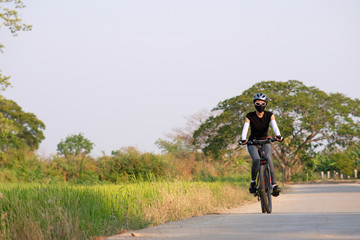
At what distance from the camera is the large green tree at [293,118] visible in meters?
44.7

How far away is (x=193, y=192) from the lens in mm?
15148

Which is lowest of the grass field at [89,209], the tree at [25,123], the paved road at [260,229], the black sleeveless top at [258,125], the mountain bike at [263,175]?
the paved road at [260,229]

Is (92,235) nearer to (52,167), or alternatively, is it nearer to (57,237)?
(57,237)

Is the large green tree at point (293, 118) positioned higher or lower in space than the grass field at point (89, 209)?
higher

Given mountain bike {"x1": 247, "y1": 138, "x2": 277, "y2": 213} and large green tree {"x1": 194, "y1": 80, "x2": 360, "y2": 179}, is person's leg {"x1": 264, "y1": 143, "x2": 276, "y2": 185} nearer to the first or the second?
mountain bike {"x1": 247, "y1": 138, "x2": 277, "y2": 213}

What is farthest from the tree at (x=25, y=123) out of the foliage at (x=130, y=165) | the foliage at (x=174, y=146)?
the foliage at (x=130, y=165)

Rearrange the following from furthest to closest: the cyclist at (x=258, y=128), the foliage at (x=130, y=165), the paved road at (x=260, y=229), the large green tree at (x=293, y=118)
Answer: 1. the large green tree at (x=293, y=118)
2. the foliage at (x=130, y=165)
3. the cyclist at (x=258, y=128)
4. the paved road at (x=260, y=229)

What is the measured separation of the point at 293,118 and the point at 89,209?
36876 mm

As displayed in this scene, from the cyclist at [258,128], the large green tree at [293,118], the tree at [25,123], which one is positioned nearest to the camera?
the cyclist at [258,128]

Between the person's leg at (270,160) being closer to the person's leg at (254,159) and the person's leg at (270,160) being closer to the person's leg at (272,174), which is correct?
the person's leg at (272,174)

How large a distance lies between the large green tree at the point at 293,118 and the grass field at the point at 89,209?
29.1 m

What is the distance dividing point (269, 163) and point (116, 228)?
440cm

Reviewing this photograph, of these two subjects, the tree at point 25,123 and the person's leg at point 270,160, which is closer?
the person's leg at point 270,160

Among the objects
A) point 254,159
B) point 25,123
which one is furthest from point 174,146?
point 254,159
